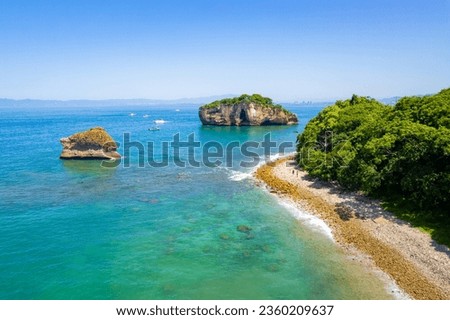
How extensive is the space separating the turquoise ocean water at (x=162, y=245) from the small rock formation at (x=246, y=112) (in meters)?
80.3

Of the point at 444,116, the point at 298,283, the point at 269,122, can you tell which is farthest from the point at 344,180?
the point at 269,122

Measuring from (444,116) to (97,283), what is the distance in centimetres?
3688

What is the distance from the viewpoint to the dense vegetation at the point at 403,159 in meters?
30.8

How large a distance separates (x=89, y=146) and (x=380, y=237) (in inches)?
2228

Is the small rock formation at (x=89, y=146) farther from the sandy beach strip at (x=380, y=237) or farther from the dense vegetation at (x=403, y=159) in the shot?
the dense vegetation at (x=403, y=159)

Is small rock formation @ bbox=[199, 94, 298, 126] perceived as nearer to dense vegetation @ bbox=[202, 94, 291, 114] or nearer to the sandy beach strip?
dense vegetation @ bbox=[202, 94, 291, 114]

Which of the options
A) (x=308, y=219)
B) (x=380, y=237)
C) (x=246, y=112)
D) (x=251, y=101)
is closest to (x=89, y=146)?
(x=308, y=219)

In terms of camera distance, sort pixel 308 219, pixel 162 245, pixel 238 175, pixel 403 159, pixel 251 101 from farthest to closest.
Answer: pixel 251 101
pixel 238 175
pixel 308 219
pixel 403 159
pixel 162 245

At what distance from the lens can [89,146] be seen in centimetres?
6669

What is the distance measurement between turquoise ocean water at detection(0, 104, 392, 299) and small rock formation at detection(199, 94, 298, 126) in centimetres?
8033

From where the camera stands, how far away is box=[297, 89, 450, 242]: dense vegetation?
1214 inches

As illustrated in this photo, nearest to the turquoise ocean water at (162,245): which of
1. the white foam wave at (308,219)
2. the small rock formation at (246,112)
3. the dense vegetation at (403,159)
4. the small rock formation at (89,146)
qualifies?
the white foam wave at (308,219)

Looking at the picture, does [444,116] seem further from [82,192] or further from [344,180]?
[82,192]

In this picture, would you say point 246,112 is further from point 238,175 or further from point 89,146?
point 238,175
